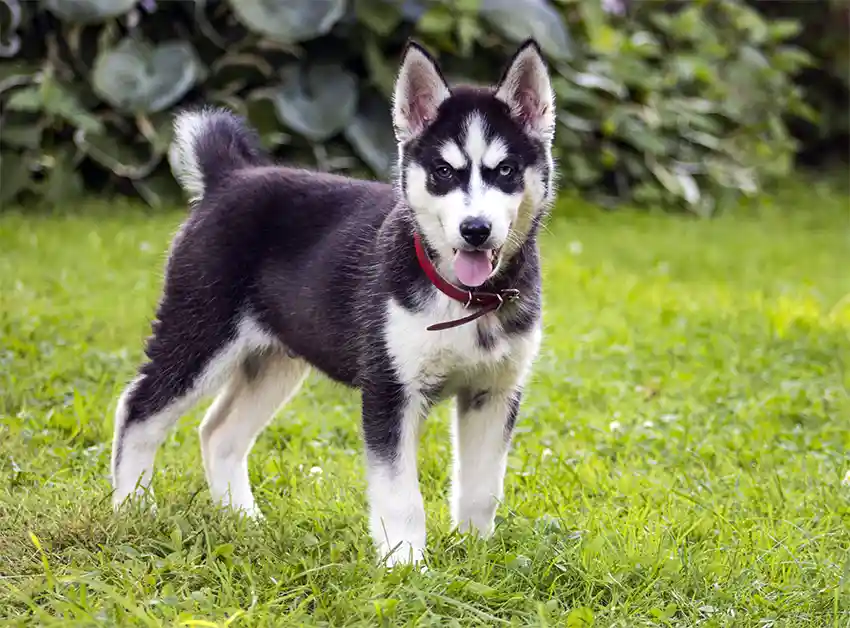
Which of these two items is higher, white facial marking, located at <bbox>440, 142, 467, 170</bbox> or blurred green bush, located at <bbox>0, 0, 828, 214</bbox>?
white facial marking, located at <bbox>440, 142, 467, 170</bbox>

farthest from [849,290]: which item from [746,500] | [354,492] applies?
[354,492]

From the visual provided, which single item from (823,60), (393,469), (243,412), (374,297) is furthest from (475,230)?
(823,60)

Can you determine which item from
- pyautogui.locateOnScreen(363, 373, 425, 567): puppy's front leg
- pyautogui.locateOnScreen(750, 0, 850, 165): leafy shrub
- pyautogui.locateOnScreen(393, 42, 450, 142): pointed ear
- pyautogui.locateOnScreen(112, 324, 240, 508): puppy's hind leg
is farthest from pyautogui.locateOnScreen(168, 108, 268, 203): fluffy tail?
pyautogui.locateOnScreen(750, 0, 850, 165): leafy shrub

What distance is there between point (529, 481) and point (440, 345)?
3.36 ft

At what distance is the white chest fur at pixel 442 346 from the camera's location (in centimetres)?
354

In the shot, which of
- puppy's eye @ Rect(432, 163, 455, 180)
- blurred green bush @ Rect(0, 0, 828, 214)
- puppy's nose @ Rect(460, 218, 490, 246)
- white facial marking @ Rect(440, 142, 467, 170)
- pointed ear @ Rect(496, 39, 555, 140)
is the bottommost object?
blurred green bush @ Rect(0, 0, 828, 214)

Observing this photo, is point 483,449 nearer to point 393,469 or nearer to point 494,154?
point 393,469

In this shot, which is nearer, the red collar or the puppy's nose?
the puppy's nose

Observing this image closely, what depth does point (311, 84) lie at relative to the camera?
9.45 meters

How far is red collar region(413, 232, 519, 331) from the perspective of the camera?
3.54 m

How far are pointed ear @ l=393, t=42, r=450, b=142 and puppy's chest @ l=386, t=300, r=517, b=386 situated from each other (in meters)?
0.54

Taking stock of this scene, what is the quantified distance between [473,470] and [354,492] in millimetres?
523

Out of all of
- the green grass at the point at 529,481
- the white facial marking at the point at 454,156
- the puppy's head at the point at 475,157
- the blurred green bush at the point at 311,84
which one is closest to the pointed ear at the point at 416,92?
the puppy's head at the point at 475,157

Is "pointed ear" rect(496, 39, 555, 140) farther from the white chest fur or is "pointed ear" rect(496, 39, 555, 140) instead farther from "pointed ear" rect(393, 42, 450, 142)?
the white chest fur
